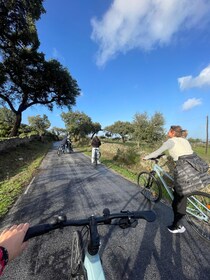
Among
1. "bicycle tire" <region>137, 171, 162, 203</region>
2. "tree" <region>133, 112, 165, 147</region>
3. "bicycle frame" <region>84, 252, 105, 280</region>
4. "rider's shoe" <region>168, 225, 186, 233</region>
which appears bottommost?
"rider's shoe" <region>168, 225, 186, 233</region>

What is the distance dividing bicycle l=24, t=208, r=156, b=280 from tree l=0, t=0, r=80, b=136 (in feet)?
55.2

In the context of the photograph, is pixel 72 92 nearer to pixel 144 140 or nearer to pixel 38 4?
pixel 38 4

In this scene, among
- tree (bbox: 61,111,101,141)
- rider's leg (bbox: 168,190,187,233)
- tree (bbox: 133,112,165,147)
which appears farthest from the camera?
tree (bbox: 61,111,101,141)

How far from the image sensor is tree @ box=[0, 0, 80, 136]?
48.1 ft

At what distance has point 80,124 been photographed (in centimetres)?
4100

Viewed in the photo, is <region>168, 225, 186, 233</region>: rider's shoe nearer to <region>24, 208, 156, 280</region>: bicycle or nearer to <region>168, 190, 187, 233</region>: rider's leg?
<region>168, 190, 187, 233</region>: rider's leg

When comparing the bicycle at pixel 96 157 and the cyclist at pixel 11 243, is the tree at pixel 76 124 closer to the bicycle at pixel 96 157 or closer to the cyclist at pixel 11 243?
the bicycle at pixel 96 157

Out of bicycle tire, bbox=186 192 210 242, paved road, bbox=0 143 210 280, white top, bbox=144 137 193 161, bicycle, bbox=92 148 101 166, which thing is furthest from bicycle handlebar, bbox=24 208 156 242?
bicycle, bbox=92 148 101 166

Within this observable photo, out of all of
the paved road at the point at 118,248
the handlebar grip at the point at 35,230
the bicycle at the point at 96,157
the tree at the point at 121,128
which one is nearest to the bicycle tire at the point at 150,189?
the paved road at the point at 118,248

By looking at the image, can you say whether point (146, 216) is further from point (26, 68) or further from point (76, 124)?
point (76, 124)

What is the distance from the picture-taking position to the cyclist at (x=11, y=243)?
3.01 ft

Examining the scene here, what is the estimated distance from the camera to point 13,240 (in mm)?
1002

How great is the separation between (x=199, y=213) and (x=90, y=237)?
3277 millimetres


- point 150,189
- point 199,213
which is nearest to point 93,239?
point 199,213
